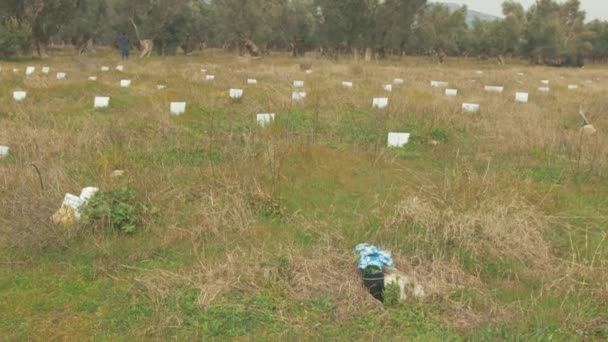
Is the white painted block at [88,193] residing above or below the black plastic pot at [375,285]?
above

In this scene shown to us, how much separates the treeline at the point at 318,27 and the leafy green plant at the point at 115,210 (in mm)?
23010

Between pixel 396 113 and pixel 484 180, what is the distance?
400 cm

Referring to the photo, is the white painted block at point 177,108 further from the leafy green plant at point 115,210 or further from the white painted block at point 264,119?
the leafy green plant at point 115,210

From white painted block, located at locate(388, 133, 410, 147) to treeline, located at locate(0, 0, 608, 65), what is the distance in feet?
74.9

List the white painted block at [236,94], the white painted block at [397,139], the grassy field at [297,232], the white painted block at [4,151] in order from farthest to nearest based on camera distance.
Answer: the white painted block at [236,94] < the white painted block at [397,139] < the white painted block at [4,151] < the grassy field at [297,232]

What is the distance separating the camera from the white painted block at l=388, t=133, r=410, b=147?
6938mm

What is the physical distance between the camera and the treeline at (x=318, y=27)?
91.5 feet

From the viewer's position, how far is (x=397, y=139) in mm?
6973

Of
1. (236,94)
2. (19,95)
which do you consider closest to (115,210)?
(236,94)

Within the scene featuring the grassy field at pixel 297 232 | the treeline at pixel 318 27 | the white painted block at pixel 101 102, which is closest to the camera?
the grassy field at pixel 297 232

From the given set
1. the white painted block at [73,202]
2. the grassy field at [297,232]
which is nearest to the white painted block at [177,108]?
the grassy field at [297,232]

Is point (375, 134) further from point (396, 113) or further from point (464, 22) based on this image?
point (464, 22)

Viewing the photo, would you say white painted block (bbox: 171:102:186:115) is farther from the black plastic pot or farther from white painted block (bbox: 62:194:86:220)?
the black plastic pot

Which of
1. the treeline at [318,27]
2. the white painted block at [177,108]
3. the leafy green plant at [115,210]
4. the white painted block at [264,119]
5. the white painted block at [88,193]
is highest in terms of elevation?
the treeline at [318,27]
